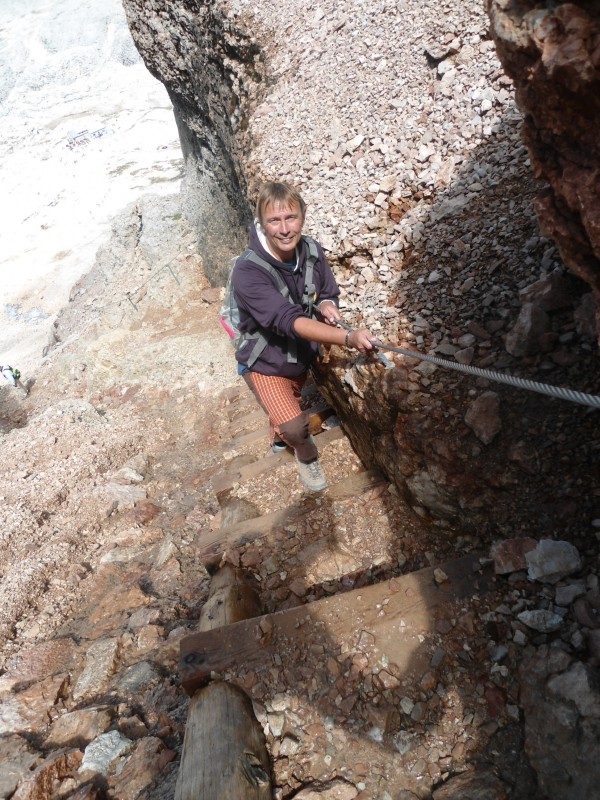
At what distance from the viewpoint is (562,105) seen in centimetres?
153

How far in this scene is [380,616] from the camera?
260 cm

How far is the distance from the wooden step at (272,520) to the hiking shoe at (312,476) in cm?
10

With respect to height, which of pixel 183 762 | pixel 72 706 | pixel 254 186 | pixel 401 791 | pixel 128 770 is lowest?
pixel 72 706

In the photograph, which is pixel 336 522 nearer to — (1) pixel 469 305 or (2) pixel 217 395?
(1) pixel 469 305

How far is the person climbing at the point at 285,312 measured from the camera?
3.31 meters

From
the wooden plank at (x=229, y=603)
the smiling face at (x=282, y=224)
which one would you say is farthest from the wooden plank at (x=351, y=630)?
the smiling face at (x=282, y=224)

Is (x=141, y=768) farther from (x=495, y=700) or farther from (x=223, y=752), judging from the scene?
(x=495, y=700)

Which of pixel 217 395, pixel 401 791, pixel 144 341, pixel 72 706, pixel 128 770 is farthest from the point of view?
pixel 144 341

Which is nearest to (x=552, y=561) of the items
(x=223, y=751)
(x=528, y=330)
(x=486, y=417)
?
(x=486, y=417)

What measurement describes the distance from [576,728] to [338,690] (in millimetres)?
1086

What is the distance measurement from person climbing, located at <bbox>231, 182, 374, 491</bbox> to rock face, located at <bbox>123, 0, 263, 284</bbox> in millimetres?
4862

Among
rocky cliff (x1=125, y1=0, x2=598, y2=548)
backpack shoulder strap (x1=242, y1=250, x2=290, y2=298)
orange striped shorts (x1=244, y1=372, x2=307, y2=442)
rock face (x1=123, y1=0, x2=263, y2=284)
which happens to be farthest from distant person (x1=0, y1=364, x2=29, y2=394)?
backpack shoulder strap (x1=242, y1=250, x2=290, y2=298)

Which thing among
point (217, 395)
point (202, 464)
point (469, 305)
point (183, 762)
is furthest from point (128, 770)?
point (217, 395)

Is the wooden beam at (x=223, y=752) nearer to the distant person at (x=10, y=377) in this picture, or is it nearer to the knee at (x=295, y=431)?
the knee at (x=295, y=431)
